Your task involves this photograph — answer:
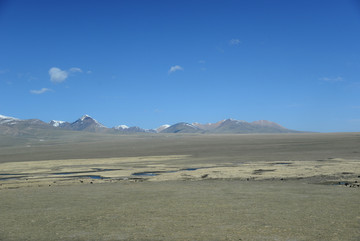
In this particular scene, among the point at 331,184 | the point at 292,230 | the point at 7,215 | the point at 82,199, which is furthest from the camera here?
the point at 331,184

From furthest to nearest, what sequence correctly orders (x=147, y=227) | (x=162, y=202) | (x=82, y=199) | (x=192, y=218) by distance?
1. (x=82, y=199)
2. (x=162, y=202)
3. (x=192, y=218)
4. (x=147, y=227)

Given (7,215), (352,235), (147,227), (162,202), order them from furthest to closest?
(162,202), (7,215), (147,227), (352,235)

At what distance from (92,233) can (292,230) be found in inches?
257

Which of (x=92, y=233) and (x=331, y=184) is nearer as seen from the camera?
(x=92, y=233)

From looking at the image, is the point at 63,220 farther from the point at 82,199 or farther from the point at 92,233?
the point at 82,199

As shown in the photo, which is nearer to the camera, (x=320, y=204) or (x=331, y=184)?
(x=320, y=204)

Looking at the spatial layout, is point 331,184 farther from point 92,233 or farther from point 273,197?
point 92,233

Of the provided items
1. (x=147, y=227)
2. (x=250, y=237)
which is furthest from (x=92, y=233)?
(x=250, y=237)

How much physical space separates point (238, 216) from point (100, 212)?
5.84m

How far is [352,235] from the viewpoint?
1059cm

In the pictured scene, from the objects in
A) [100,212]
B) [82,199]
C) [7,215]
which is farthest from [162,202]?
[7,215]

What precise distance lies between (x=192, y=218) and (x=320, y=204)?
6.05 m

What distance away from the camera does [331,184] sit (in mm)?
22031

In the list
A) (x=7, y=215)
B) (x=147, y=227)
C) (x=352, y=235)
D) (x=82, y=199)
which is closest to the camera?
(x=352, y=235)
